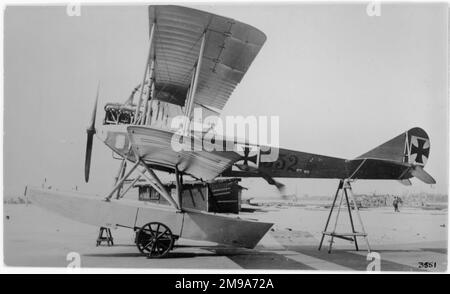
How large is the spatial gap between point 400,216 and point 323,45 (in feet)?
15.7

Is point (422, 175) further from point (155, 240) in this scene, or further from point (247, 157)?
point (155, 240)

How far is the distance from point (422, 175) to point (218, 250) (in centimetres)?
397

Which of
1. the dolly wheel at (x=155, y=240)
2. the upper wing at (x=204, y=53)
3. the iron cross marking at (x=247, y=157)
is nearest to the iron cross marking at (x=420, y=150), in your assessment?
the iron cross marking at (x=247, y=157)

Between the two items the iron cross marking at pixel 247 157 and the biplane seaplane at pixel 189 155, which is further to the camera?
the iron cross marking at pixel 247 157

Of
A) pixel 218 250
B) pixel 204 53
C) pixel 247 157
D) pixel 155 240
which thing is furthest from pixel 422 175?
pixel 155 240

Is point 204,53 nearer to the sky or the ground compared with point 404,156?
nearer to the sky

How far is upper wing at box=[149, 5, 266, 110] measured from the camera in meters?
5.09

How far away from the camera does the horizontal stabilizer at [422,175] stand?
20.8 ft

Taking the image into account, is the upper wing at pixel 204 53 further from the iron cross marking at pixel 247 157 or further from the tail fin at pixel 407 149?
the tail fin at pixel 407 149

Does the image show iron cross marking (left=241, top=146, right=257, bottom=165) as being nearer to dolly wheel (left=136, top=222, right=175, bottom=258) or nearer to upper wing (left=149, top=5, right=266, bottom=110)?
upper wing (left=149, top=5, right=266, bottom=110)

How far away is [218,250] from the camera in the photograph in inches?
270

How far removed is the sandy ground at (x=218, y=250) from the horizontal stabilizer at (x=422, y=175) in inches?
21.3

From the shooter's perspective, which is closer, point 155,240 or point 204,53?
point 155,240
